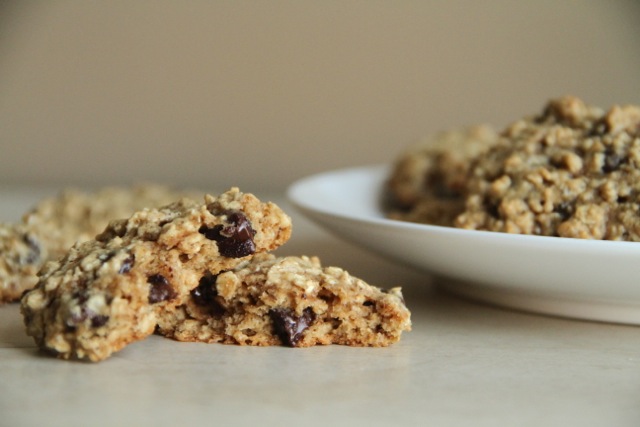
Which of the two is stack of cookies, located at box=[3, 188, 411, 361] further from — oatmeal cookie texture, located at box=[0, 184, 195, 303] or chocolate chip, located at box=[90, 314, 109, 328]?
oatmeal cookie texture, located at box=[0, 184, 195, 303]

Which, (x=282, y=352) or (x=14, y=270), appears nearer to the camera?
(x=282, y=352)

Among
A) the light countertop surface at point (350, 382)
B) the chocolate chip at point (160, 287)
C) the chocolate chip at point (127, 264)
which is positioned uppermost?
the chocolate chip at point (127, 264)

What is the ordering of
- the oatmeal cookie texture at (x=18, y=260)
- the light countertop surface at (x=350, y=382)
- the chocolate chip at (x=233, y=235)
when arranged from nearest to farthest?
1. the light countertop surface at (x=350, y=382)
2. the chocolate chip at (x=233, y=235)
3. the oatmeal cookie texture at (x=18, y=260)

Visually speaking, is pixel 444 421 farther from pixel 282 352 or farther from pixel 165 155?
pixel 165 155

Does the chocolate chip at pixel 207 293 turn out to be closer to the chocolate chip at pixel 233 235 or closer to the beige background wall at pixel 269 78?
the chocolate chip at pixel 233 235

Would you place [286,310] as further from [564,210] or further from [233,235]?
[564,210]

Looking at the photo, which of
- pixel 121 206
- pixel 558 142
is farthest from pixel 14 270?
pixel 558 142

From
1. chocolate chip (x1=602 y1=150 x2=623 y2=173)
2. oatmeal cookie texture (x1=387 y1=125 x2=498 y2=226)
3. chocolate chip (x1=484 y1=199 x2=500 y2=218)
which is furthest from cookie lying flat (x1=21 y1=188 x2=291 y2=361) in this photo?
oatmeal cookie texture (x1=387 y1=125 x2=498 y2=226)

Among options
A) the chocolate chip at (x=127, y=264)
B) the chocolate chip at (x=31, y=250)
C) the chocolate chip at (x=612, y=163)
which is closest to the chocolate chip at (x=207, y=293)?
the chocolate chip at (x=127, y=264)
